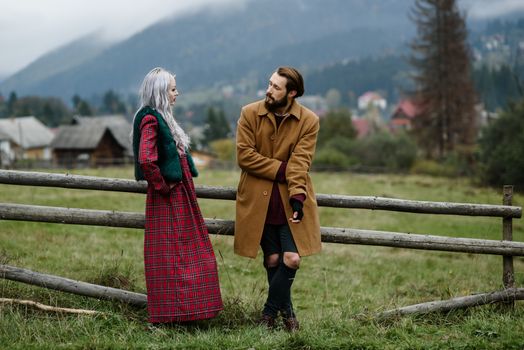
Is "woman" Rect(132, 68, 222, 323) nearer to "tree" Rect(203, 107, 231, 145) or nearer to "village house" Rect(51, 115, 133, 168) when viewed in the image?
"village house" Rect(51, 115, 133, 168)

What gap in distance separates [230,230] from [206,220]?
242 mm

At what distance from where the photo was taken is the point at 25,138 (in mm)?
83562

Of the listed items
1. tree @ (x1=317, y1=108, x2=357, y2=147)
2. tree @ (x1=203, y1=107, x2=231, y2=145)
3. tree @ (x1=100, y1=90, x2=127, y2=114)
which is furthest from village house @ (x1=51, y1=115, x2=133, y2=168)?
tree @ (x1=100, y1=90, x2=127, y2=114)

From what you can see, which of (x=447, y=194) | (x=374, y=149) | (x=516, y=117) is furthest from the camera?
(x=374, y=149)

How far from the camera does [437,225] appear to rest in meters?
16.8

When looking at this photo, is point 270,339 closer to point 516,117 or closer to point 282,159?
point 282,159

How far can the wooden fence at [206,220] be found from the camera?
5281 millimetres

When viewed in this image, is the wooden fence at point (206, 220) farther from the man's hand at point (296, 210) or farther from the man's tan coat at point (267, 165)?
the man's hand at point (296, 210)

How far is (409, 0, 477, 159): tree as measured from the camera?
44.3 m

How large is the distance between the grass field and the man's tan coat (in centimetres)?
75

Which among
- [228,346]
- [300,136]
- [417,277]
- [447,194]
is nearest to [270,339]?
[228,346]

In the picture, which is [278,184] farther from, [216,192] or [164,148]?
[164,148]

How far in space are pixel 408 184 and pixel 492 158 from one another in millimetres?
4458

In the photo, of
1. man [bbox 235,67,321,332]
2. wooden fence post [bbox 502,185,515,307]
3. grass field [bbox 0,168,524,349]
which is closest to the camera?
grass field [bbox 0,168,524,349]
